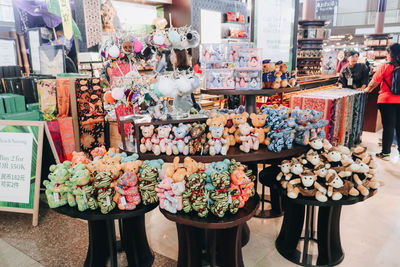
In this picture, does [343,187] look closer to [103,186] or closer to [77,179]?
[103,186]

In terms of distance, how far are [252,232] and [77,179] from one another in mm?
1634

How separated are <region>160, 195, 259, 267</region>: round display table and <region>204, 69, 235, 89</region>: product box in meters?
0.99

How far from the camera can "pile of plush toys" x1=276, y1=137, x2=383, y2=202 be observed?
1964 mm

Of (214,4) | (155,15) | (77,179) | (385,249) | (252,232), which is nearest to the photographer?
(77,179)

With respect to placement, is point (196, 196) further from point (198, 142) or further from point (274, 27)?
point (274, 27)

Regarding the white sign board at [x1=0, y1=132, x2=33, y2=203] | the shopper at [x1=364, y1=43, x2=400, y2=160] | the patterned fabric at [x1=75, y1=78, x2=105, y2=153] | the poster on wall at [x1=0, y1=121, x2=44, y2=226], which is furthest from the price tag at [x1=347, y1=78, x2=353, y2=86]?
the white sign board at [x1=0, y1=132, x2=33, y2=203]

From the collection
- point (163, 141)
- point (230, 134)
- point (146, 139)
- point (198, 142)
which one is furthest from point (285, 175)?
point (146, 139)

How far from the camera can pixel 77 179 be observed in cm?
183

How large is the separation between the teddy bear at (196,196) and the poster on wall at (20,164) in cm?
188

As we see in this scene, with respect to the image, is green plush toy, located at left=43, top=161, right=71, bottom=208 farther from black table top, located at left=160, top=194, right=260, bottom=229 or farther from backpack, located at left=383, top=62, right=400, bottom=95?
backpack, located at left=383, top=62, right=400, bottom=95

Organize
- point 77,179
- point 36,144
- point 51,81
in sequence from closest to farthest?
point 77,179
point 36,144
point 51,81

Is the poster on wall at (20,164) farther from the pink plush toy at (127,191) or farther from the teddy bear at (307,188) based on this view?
the teddy bear at (307,188)

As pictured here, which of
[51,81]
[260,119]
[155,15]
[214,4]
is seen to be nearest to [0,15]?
[155,15]

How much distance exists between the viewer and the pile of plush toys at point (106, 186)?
1.83 m
